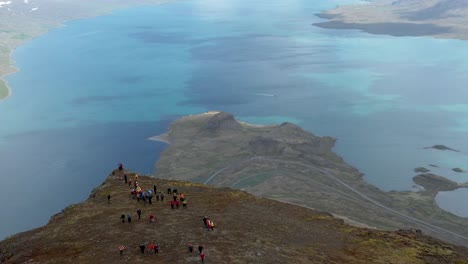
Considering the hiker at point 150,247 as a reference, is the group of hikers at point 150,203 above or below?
below

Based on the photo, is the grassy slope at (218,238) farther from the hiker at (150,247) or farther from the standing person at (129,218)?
the hiker at (150,247)

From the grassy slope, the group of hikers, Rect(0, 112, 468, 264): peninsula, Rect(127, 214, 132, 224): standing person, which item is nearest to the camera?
the group of hikers

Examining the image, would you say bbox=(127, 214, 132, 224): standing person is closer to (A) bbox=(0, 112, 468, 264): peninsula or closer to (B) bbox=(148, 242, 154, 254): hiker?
(A) bbox=(0, 112, 468, 264): peninsula

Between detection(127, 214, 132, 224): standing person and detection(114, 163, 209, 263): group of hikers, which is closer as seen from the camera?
detection(114, 163, 209, 263): group of hikers

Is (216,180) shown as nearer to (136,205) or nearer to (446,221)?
(446,221)

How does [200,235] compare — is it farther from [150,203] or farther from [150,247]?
[150,203]

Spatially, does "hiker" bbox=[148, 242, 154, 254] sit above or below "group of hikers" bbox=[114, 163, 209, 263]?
above

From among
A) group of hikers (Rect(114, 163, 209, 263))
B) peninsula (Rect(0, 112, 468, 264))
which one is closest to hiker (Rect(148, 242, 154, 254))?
group of hikers (Rect(114, 163, 209, 263))

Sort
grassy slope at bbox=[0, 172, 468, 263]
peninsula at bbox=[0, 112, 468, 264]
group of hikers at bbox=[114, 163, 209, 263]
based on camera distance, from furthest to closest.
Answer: peninsula at bbox=[0, 112, 468, 264]
grassy slope at bbox=[0, 172, 468, 263]
group of hikers at bbox=[114, 163, 209, 263]

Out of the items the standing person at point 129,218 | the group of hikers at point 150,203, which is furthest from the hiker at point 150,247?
the standing person at point 129,218
